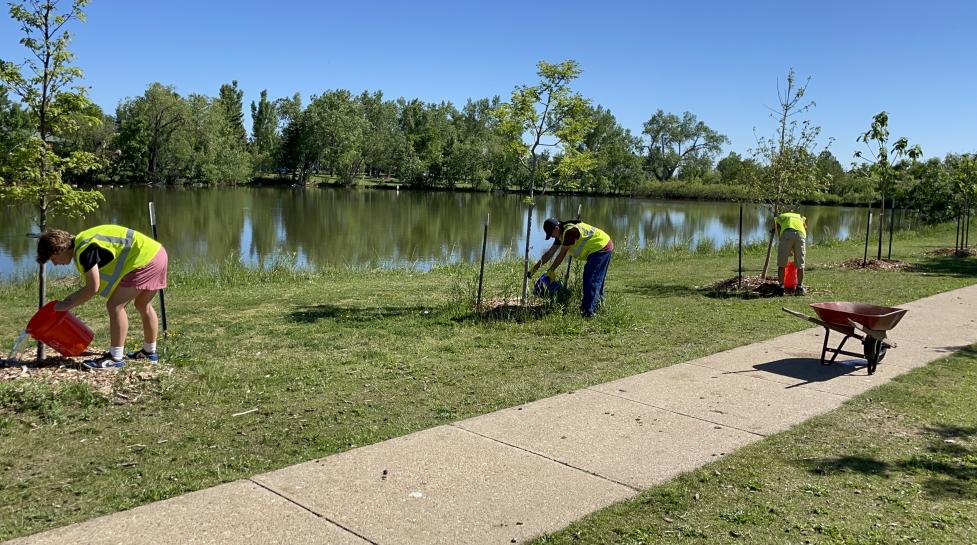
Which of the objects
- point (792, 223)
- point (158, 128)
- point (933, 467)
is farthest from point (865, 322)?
point (158, 128)

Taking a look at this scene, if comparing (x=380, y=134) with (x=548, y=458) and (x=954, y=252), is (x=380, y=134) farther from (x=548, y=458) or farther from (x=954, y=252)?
(x=548, y=458)

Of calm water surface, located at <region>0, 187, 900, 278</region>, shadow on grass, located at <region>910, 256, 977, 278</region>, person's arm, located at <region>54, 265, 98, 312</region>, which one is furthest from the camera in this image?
calm water surface, located at <region>0, 187, 900, 278</region>

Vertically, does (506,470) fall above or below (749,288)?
below

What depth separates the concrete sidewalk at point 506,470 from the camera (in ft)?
13.5

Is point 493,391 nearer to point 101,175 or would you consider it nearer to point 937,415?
point 937,415

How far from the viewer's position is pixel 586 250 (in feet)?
34.1

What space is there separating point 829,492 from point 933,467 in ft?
3.62

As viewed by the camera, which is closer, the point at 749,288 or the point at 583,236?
the point at 583,236

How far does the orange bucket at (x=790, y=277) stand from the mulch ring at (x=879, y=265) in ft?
17.7

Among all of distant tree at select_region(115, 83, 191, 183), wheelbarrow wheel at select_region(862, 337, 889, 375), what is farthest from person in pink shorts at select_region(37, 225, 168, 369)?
distant tree at select_region(115, 83, 191, 183)

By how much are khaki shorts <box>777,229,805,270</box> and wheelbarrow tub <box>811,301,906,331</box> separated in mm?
5285

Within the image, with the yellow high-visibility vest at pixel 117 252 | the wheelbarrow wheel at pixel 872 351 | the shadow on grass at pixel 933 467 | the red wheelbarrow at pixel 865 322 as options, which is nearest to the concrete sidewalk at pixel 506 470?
the wheelbarrow wheel at pixel 872 351

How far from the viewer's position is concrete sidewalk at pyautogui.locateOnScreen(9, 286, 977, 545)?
4.12 meters

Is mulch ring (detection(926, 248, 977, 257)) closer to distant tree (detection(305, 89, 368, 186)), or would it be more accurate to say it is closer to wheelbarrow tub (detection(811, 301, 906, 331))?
wheelbarrow tub (detection(811, 301, 906, 331))
